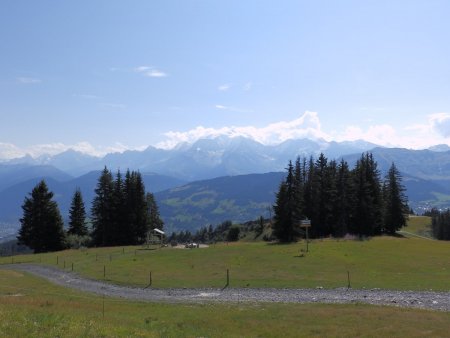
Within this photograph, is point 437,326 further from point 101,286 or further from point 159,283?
point 101,286

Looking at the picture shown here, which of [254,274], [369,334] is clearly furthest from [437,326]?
[254,274]

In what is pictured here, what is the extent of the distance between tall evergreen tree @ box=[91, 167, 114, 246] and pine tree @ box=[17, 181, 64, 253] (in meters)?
8.10

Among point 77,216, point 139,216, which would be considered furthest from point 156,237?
point 77,216

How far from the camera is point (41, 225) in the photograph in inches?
3915

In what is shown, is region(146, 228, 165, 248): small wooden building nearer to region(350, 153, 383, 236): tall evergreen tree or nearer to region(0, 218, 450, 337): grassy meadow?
region(0, 218, 450, 337): grassy meadow

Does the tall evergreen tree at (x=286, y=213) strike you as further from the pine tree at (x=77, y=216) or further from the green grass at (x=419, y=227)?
the green grass at (x=419, y=227)

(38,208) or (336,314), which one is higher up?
(38,208)

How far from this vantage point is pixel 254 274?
163ft

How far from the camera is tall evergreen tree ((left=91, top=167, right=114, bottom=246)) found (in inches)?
4050

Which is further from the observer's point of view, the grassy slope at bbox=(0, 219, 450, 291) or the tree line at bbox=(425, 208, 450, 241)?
the tree line at bbox=(425, 208, 450, 241)

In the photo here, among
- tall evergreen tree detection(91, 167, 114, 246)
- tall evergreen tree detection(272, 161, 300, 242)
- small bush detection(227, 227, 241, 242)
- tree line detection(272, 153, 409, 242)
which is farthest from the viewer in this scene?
small bush detection(227, 227, 241, 242)

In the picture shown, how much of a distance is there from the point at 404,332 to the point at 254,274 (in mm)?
27130

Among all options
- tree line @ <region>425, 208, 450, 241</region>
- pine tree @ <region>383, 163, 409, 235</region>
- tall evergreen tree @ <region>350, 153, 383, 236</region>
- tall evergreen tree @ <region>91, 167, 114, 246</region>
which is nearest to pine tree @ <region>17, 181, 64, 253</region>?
tall evergreen tree @ <region>91, 167, 114, 246</region>

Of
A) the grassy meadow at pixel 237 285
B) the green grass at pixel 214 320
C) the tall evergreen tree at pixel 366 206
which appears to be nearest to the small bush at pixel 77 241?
the grassy meadow at pixel 237 285
